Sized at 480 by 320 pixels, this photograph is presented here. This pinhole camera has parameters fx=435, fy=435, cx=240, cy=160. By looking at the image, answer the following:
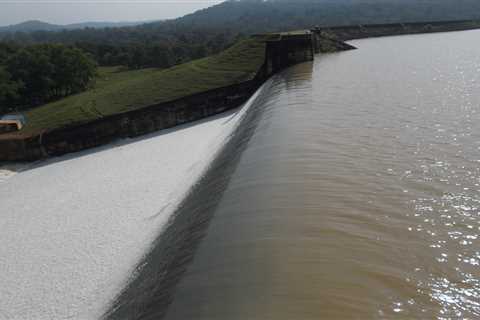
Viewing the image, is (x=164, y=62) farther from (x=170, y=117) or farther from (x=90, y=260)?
(x=90, y=260)

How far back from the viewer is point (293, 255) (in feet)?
15.2

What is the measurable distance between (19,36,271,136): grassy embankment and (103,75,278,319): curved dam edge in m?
12.1

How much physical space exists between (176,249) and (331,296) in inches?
108

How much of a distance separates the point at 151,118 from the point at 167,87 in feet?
11.5

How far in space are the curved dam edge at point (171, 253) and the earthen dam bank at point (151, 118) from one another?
35.0 feet

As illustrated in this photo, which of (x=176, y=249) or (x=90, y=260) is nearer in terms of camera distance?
(x=176, y=249)

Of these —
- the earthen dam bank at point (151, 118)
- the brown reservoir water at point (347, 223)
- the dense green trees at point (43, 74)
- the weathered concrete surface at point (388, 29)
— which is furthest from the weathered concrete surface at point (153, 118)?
the dense green trees at point (43, 74)

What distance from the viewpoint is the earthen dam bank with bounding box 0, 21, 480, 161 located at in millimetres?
17953

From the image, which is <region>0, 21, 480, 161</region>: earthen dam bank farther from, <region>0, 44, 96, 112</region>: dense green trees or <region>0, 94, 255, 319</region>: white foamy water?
<region>0, 44, 96, 112</region>: dense green trees

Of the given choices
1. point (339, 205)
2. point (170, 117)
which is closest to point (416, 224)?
point (339, 205)

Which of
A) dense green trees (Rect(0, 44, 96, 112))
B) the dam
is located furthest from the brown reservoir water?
dense green trees (Rect(0, 44, 96, 112))

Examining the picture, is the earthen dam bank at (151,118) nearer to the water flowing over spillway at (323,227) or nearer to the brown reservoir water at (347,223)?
the water flowing over spillway at (323,227)

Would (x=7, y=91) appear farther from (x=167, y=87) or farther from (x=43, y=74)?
(x=167, y=87)

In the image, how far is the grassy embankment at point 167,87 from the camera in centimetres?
1994
